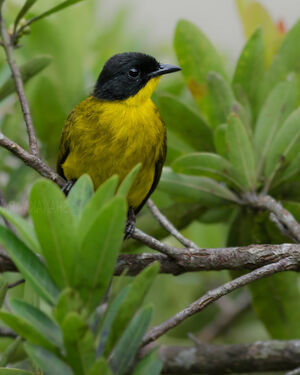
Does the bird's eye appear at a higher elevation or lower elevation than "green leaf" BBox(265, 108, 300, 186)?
higher

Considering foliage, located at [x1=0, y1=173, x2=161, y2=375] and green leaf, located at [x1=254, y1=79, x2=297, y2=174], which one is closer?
foliage, located at [x1=0, y1=173, x2=161, y2=375]

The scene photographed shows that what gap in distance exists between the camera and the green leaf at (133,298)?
167cm

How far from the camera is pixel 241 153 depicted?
3182mm

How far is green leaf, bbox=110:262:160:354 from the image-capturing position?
1675 millimetres

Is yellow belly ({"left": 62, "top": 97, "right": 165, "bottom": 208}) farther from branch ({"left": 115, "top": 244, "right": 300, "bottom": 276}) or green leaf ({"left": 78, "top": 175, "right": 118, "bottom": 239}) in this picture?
green leaf ({"left": 78, "top": 175, "right": 118, "bottom": 239})

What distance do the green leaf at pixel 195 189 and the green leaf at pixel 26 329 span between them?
1.65m

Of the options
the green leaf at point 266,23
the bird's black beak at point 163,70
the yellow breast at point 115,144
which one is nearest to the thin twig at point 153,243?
the yellow breast at point 115,144

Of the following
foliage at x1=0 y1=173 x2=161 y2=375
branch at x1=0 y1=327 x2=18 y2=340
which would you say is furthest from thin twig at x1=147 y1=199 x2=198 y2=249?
foliage at x1=0 y1=173 x2=161 y2=375

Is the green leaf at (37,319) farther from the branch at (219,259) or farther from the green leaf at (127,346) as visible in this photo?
the branch at (219,259)

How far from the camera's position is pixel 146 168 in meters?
3.50

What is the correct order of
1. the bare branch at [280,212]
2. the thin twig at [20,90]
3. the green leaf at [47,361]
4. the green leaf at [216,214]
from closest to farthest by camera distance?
the green leaf at [47,361]
the thin twig at [20,90]
the bare branch at [280,212]
the green leaf at [216,214]

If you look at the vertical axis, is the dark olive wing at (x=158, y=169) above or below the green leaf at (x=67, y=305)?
below

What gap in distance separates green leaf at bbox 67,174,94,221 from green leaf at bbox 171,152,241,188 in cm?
123

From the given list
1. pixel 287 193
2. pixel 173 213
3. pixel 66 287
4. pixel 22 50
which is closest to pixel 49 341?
pixel 66 287
